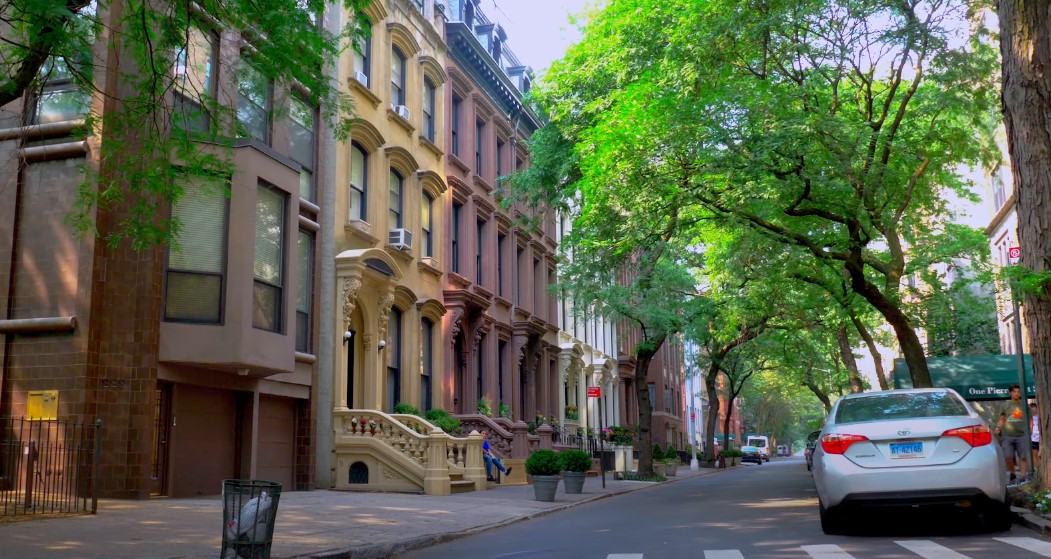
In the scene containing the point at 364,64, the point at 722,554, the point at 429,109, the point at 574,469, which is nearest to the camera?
the point at 722,554

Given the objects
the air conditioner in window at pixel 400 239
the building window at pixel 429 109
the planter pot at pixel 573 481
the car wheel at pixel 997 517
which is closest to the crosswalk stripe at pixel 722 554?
the car wheel at pixel 997 517

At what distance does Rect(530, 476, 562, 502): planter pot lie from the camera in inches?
757

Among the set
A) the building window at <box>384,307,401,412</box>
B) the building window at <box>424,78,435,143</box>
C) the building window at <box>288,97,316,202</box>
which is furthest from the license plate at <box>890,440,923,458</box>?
the building window at <box>424,78,435,143</box>

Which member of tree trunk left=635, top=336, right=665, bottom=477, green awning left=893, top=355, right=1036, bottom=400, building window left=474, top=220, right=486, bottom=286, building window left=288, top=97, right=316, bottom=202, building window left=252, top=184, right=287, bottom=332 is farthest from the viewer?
tree trunk left=635, top=336, right=665, bottom=477

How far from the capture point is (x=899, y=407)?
10867 millimetres

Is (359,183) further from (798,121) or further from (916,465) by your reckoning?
(916,465)

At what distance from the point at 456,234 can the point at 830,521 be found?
19981 mm

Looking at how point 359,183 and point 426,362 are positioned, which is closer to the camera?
point 359,183

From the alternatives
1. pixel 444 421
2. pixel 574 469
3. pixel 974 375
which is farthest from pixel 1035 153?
pixel 974 375

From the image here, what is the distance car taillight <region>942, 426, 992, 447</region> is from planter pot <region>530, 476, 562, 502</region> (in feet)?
33.8

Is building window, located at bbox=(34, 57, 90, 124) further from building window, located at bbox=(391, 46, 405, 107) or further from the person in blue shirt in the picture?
the person in blue shirt

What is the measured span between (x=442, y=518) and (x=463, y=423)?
40.6ft

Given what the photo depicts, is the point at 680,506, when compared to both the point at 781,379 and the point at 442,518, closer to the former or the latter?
the point at 442,518

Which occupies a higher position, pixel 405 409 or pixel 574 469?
pixel 405 409
